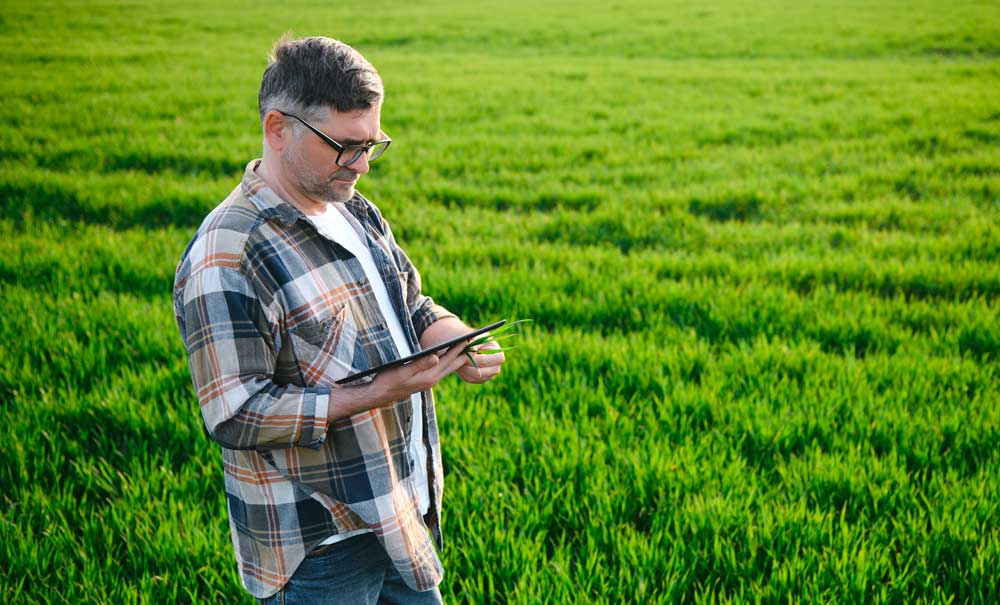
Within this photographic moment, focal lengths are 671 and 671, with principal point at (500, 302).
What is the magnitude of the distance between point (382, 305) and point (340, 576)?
665 millimetres

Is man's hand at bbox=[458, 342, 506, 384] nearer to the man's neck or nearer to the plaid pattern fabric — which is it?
the plaid pattern fabric

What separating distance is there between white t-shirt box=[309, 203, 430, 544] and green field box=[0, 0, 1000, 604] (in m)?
0.68

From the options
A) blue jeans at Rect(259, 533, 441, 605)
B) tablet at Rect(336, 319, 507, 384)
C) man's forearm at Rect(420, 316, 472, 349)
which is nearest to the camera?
tablet at Rect(336, 319, 507, 384)

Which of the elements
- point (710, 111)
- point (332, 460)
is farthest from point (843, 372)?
point (710, 111)

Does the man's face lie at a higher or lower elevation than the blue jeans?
higher

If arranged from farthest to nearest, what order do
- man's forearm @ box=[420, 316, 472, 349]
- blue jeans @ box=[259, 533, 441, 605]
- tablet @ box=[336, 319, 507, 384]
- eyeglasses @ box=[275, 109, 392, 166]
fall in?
man's forearm @ box=[420, 316, 472, 349], blue jeans @ box=[259, 533, 441, 605], eyeglasses @ box=[275, 109, 392, 166], tablet @ box=[336, 319, 507, 384]

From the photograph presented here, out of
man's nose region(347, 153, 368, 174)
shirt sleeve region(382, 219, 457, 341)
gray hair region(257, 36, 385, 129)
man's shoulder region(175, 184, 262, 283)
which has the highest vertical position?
gray hair region(257, 36, 385, 129)

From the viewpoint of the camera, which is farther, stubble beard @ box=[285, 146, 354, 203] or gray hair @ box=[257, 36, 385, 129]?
stubble beard @ box=[285, 146, 354, 203]

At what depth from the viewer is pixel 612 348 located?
376cm

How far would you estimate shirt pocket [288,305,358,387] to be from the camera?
1498mm

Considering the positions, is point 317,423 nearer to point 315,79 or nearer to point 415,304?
point 415,304

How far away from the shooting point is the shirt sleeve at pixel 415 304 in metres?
1.90

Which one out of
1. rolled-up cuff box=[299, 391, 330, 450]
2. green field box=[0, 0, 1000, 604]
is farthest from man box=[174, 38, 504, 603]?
green field box=[0, 0, 1000, 604]

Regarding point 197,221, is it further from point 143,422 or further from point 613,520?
point 613,520
